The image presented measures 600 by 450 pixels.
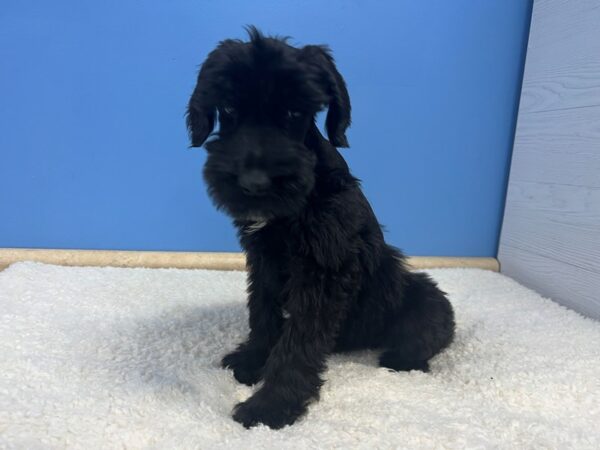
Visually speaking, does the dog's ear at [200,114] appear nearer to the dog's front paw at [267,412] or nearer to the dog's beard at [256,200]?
the dog's beard at [256,200]

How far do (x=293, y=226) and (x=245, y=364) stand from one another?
0.45 m

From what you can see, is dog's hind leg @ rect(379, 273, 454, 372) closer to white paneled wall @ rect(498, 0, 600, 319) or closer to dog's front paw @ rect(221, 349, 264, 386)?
dog's front paw @ rect(221, 349, 264, 386)

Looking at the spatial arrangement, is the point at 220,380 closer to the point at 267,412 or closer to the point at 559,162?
the point at 267,412

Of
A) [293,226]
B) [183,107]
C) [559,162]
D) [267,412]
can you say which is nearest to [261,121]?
[293,226]

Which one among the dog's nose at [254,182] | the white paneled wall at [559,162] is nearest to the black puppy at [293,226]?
the dog's nose at [254,182]

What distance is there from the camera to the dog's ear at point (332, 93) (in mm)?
1096

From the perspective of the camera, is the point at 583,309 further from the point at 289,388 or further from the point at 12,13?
the point at 12,13

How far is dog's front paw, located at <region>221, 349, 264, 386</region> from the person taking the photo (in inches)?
49.0

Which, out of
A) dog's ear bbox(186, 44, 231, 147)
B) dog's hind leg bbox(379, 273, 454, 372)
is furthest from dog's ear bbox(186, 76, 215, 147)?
dog's hind leg bbox(379, 273, 454, 372)

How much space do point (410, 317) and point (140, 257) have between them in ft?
4.46

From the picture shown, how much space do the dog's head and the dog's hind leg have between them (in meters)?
0.53

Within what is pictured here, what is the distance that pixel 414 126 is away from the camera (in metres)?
2.14

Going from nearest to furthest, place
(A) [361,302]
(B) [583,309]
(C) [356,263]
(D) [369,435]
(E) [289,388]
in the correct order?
(D) [369,435], (E) [289,388], (C) [356,263], (A) [361,302], (B) [583,309]

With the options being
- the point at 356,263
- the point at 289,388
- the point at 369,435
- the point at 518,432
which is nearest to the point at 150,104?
the point at 356,263
